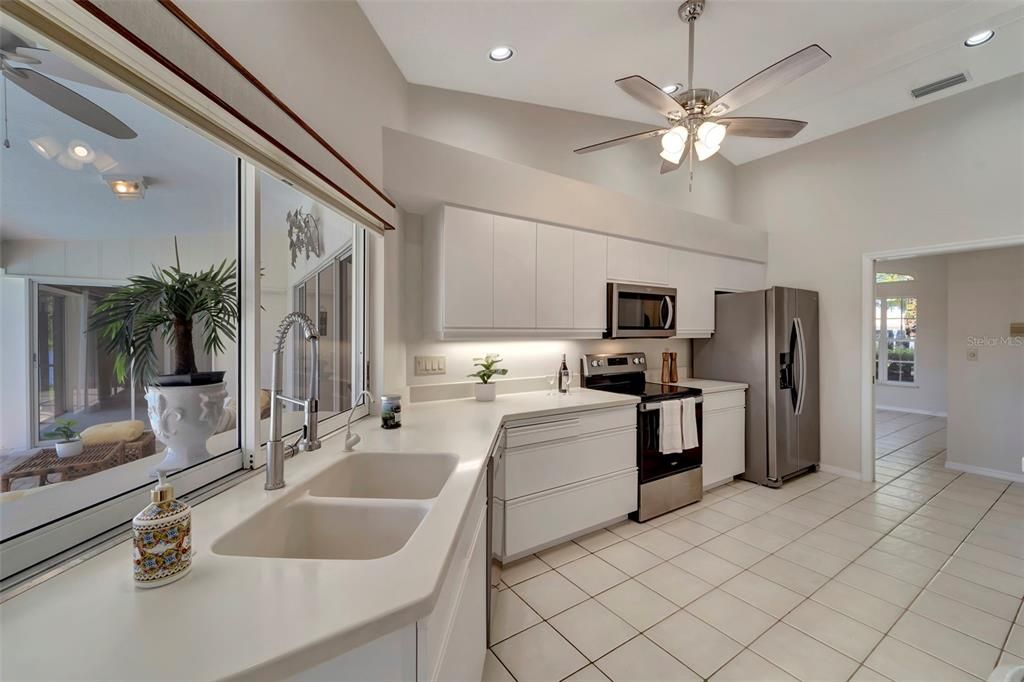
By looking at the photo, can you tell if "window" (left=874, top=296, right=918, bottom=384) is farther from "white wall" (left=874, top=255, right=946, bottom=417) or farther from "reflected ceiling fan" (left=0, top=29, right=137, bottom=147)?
"reflected ceiling fan" (left=0, top=29, right=137, bottom=147)

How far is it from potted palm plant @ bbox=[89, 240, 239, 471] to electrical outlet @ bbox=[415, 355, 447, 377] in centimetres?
145

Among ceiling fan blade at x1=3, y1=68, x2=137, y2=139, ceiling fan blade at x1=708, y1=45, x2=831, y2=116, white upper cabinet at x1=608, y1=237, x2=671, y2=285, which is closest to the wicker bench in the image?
ceiling fan blade at x1=3, y1=68, x2=137, y2=139

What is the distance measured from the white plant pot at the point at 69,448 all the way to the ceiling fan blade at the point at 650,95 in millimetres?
2179

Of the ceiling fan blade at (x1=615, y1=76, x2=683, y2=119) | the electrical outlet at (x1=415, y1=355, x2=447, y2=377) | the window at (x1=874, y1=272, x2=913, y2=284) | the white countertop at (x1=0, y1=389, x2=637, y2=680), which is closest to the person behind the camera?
the white countertop at (x1=0, y1=389, x2=637, y2=680)

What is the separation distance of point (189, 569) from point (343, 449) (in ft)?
2.67

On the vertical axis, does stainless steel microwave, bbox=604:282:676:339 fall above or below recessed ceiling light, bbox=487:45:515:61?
below

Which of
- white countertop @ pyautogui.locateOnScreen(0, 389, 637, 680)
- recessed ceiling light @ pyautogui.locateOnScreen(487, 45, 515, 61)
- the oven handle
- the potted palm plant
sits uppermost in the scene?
recessed ceiling light @ pyautogui.locateOnScreen(487, 45, 515, 61)

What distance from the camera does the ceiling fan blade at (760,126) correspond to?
216 centimetres

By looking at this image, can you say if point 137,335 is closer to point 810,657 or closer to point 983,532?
point 810,657

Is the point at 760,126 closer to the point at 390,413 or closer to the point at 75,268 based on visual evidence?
the point at 390,413

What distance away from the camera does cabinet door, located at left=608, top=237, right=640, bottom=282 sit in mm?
3211

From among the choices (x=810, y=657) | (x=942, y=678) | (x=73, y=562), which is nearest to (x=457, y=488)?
(x=73, y=562)

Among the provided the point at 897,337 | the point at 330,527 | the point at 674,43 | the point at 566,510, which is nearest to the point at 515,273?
the point at 566,510

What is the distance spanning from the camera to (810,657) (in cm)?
171
